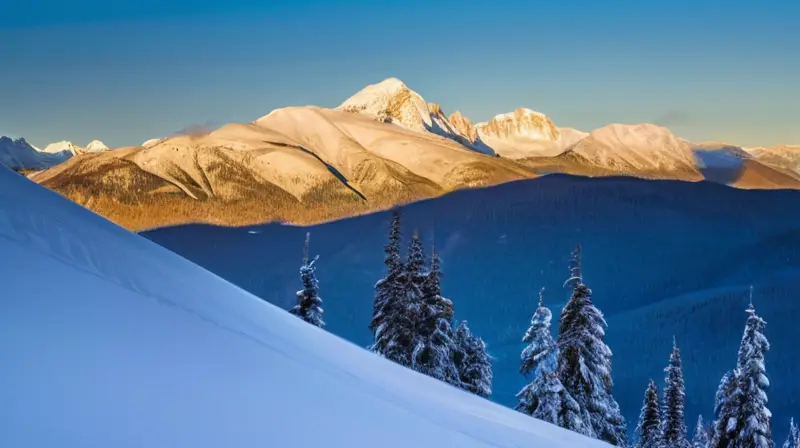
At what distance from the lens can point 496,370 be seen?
152 metres

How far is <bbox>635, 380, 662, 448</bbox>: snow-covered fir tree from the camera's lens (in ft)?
95.2

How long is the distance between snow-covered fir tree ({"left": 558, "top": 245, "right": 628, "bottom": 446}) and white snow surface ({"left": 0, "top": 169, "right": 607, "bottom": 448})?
595 inches

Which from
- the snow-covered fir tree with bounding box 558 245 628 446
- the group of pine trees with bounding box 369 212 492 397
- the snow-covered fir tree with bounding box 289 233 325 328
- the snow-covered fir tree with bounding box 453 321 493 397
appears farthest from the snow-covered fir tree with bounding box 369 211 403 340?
the snow-covered fir tree with bounding box 558 245 628 446

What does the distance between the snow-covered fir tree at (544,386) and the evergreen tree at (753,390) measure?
17.7 ft

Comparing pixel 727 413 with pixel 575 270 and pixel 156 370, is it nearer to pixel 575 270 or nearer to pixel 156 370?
pixel 575 270

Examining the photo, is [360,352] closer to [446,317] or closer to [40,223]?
[40,223]

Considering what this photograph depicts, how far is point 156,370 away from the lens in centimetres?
371

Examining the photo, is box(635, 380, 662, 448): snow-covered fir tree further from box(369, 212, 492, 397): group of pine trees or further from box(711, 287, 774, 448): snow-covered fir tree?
box(369, 212, 492, 397): group of pine trees

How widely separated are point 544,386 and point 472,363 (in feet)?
22.8

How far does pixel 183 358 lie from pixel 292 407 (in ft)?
2.33

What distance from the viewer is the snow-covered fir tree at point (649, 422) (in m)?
29.0

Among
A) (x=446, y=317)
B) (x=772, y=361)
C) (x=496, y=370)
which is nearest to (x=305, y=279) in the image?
(x=446, y=317)

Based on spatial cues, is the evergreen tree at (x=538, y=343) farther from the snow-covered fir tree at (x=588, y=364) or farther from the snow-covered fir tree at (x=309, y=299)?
the snow-covered fir tree at (x=309, y=299)

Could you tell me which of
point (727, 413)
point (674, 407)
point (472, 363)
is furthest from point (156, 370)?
point (674, 407)
